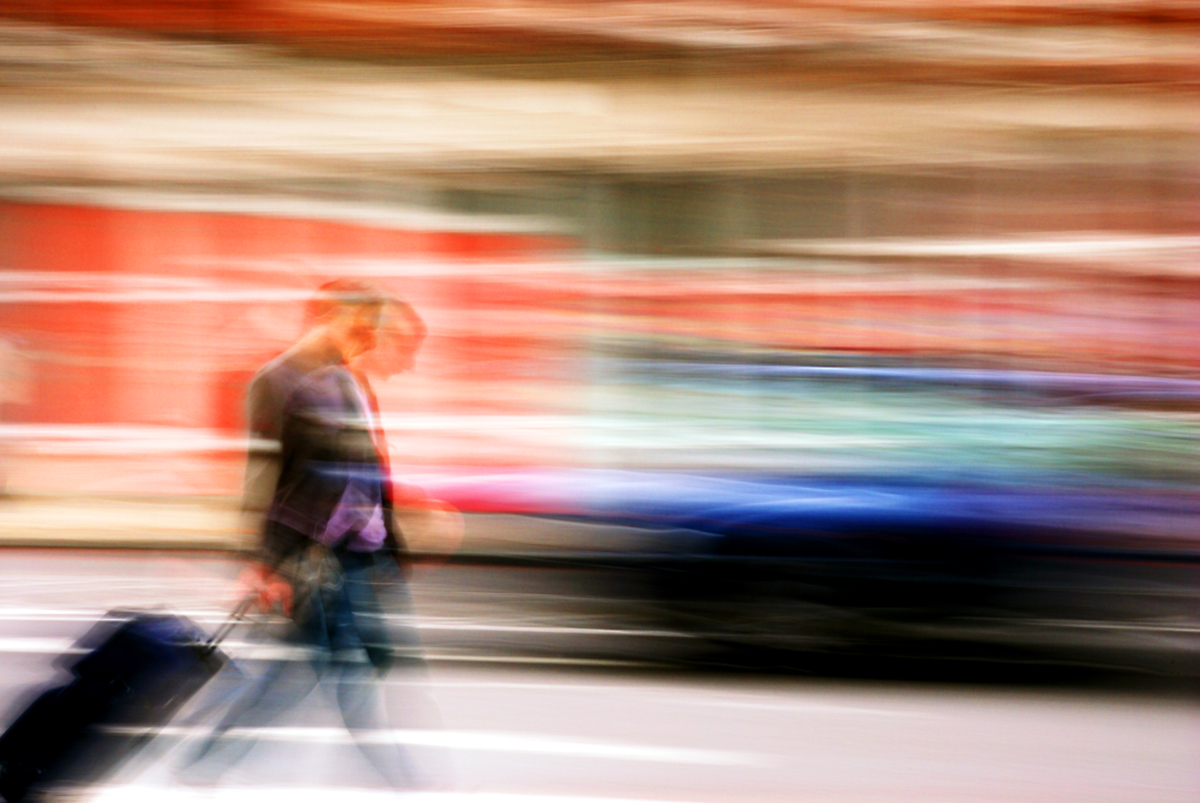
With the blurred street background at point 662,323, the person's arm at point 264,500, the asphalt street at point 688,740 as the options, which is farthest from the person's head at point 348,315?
the blurred street background at point 662,323

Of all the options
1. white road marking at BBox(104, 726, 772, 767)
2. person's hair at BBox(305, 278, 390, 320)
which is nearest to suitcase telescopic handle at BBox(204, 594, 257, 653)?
person's hair at BBox(305, 278, 390, 320)

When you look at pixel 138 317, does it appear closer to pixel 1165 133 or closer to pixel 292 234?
pixel 292 234

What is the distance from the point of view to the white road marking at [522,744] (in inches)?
176

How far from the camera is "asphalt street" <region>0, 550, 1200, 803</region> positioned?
163 inches

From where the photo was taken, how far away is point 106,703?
3191 millimetres

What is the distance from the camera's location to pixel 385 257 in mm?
9281

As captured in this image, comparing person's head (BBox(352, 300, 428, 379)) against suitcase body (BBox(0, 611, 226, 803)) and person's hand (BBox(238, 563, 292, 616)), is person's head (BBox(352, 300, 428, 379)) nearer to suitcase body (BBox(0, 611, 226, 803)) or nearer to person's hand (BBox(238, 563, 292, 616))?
person's hand (BBox(238, 563, 292, 616))

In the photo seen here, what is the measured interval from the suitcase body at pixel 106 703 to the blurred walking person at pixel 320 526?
0.31 meters

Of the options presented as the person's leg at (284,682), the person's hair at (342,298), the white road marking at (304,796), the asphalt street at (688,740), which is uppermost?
the person's hair at (342,298)

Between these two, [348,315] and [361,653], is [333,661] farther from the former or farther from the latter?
[348,315]

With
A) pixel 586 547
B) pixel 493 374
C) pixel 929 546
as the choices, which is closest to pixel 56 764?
pixel 586 547

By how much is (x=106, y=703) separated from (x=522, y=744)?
1.78 metres

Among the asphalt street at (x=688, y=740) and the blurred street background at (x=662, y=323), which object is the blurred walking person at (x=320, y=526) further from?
the blurred street background at (x=662, y=323)

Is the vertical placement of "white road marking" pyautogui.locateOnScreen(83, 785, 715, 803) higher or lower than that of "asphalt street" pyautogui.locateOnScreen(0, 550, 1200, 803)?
higher
